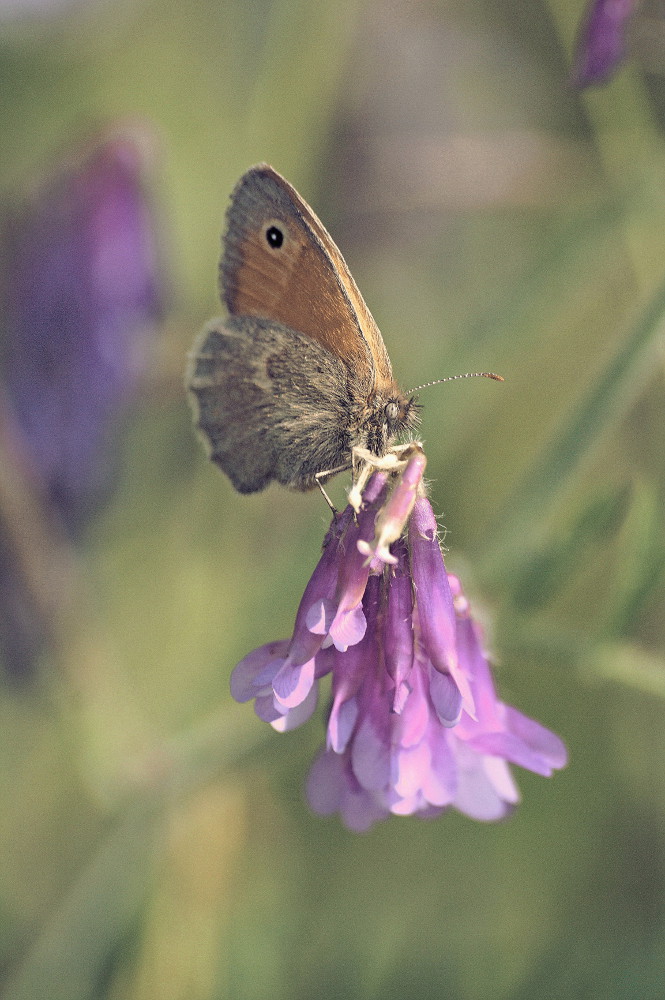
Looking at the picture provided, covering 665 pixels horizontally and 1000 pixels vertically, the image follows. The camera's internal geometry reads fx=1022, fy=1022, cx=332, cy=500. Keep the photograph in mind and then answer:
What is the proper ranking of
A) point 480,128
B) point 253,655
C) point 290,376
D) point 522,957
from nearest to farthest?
point 253,655 → point 290,376 → point 522,957 → point 480,128

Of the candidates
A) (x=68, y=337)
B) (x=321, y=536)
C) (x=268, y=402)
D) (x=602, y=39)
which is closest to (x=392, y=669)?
(x=268, y=402)

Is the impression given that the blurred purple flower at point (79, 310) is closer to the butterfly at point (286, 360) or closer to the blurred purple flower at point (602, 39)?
the butterfly at point (286, 360)

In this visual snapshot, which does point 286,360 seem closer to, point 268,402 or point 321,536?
point 268,402

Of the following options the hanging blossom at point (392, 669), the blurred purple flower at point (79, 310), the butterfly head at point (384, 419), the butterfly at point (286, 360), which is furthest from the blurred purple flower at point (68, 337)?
the hanging blossom at point (392, 669)

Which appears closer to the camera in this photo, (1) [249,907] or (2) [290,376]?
(2) [290,376]

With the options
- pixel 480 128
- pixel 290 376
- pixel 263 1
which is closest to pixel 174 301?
pixel 290 376

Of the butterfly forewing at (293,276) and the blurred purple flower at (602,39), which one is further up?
the blurred purple flower at (602,39)

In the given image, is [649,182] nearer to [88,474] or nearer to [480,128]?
[88,474]
